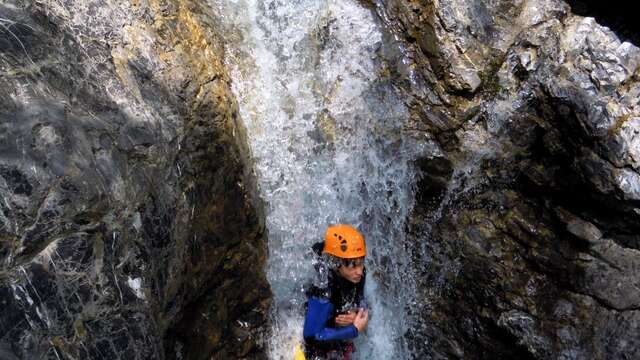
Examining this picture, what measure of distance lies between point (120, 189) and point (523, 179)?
366 cm

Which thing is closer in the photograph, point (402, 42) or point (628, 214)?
point (628, 214)

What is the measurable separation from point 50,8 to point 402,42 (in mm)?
3346

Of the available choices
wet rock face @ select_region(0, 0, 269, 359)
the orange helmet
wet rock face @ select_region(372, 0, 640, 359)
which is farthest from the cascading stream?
the orange helmet

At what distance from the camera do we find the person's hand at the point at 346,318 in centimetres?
457

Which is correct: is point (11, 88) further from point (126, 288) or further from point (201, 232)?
point (201, 232)

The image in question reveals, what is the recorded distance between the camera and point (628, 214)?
4871 mm

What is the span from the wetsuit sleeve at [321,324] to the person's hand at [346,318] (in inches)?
1.7

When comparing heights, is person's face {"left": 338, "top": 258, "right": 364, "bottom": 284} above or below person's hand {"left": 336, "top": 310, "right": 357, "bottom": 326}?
above

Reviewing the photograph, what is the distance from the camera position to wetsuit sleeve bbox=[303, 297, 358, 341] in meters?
4.47

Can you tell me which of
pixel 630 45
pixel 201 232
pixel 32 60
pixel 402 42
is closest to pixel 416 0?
pixel 402 42

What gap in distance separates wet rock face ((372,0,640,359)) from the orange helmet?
1.55 m

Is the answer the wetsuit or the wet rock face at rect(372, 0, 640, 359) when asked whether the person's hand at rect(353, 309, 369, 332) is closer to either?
the wetsuit

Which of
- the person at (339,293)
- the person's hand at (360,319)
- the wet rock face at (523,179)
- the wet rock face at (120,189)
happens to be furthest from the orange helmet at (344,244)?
the wet rock face at (523,179)

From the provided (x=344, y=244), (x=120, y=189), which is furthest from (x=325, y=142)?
(x=120, y=189)
